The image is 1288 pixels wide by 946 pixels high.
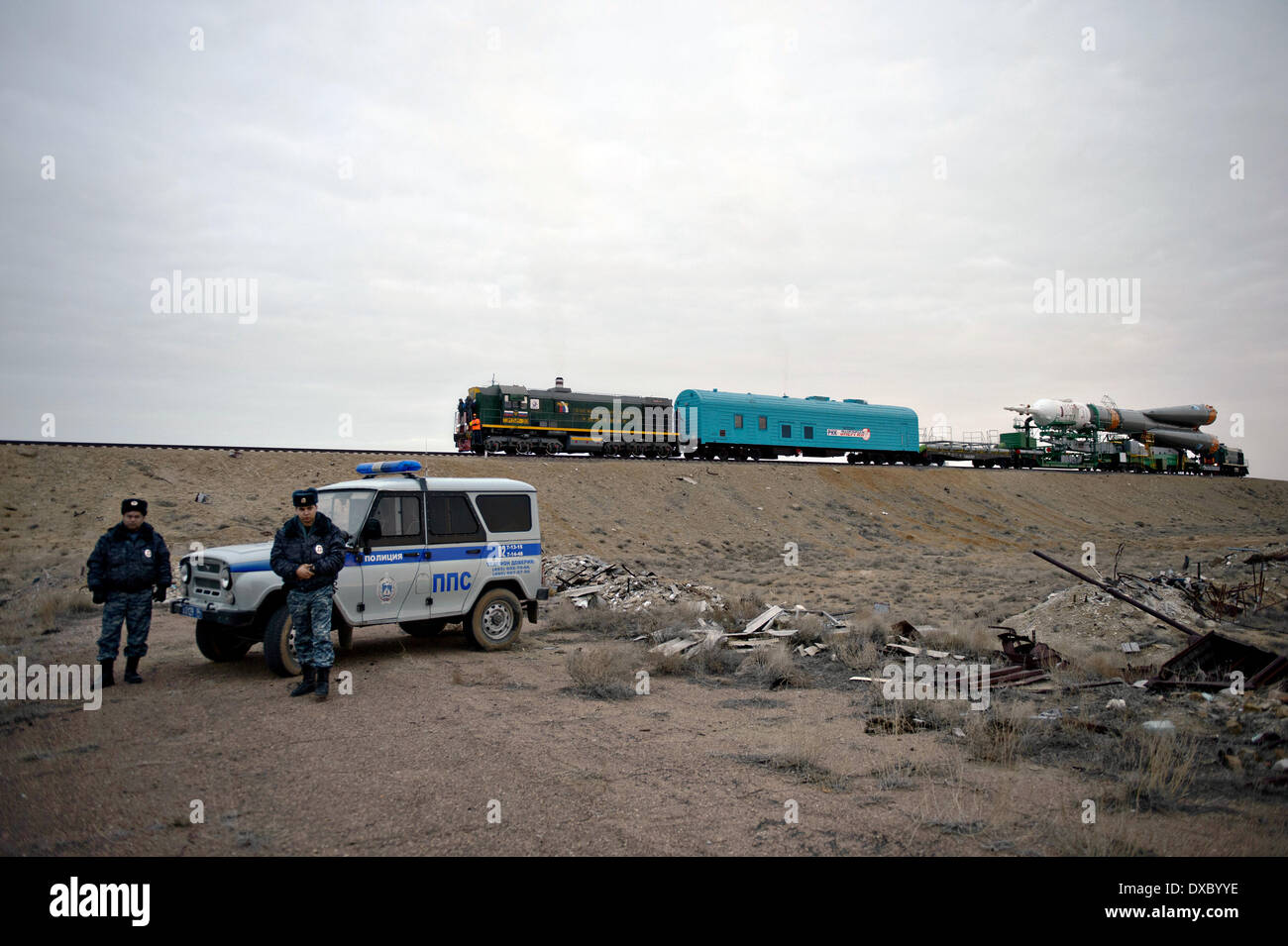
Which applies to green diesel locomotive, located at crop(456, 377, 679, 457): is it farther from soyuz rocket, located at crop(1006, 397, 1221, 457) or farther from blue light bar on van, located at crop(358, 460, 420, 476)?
soyuz rocket, located at crop(1006, 397, 1221, 457)

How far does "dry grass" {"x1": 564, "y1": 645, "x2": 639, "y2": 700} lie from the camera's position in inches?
343

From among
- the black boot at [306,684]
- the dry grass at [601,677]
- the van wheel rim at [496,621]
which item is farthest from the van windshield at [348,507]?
the dry grass at [601,677]

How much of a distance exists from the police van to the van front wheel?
15mm

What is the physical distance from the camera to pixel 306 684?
791cm

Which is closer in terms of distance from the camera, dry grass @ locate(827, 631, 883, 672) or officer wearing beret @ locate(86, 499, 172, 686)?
officer wearing beret @ locate(86, 499, 172, 686)

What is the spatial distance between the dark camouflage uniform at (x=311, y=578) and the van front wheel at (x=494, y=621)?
284cm

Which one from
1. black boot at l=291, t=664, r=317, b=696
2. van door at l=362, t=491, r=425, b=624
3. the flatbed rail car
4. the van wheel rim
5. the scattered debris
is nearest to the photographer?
black boot at l=291, t=664, r=317, b=696

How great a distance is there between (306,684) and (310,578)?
122 centimetres

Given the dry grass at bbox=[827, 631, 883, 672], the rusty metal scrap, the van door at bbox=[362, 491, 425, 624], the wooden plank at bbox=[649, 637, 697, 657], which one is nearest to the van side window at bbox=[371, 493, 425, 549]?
the van door at bbox=[362, 491, 425, 624]

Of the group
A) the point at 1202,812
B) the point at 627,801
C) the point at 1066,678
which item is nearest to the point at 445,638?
the point at 627,801

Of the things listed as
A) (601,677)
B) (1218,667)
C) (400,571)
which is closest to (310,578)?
(400,571)

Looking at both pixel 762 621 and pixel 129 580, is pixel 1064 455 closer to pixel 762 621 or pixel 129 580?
pixel 762 621
